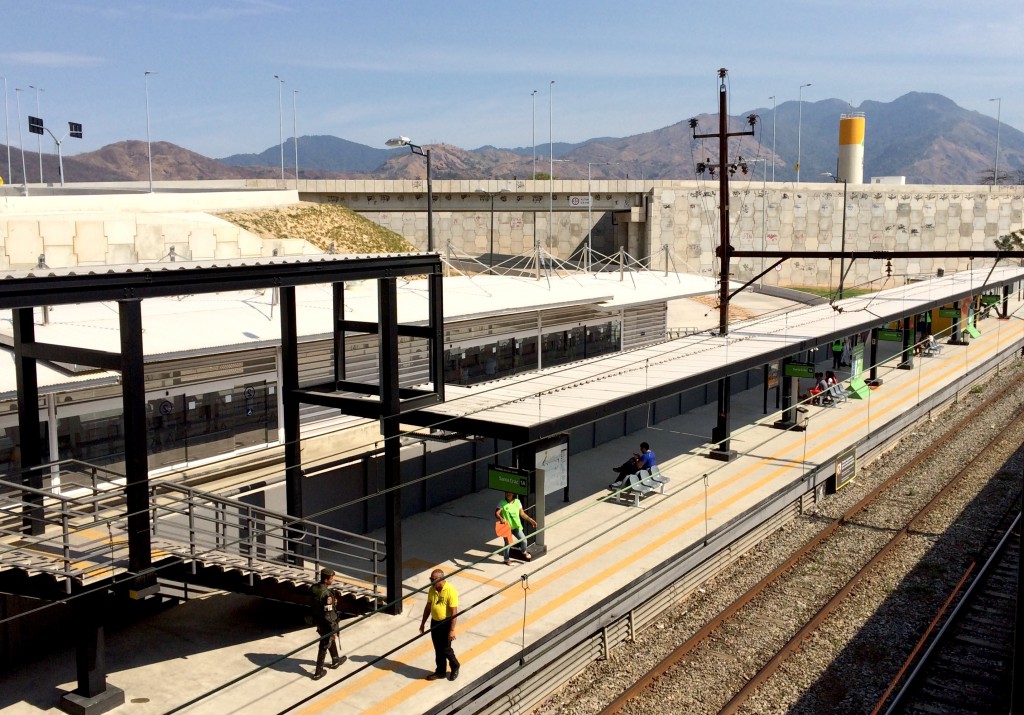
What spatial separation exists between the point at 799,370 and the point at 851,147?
68.4 meters

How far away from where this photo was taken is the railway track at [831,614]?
1330 centimetres

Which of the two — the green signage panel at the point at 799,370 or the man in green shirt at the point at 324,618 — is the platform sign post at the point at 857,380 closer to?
the green signage panel at the point at 799,370

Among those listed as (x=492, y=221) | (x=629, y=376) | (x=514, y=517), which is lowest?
(x=514, y=517)

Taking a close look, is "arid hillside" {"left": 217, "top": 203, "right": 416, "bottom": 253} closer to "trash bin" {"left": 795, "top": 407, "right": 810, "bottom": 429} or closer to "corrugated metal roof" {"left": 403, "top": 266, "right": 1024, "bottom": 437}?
"corrugated metal roof" {"left": 403, "top": 266, "right": 1024, "bottom": 437}

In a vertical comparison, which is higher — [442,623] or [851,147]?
[851,147]

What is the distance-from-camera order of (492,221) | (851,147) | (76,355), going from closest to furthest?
(76,355), (492,221), (851,147)

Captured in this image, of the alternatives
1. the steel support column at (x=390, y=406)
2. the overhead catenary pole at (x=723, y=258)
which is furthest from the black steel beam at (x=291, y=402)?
the overhead catenary pole at (x=723, y=258)

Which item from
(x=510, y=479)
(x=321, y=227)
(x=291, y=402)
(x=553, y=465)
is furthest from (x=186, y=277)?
(x=321, y=227)

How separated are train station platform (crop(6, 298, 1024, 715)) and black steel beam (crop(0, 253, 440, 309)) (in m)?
4.38

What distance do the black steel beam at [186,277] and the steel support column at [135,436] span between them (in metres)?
0.30

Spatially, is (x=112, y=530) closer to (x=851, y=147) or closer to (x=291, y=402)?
(x=291, y=402)

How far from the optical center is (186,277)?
38.4 ft

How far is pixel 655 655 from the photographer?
47.3ft

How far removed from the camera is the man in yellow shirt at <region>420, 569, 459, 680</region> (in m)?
12.1
